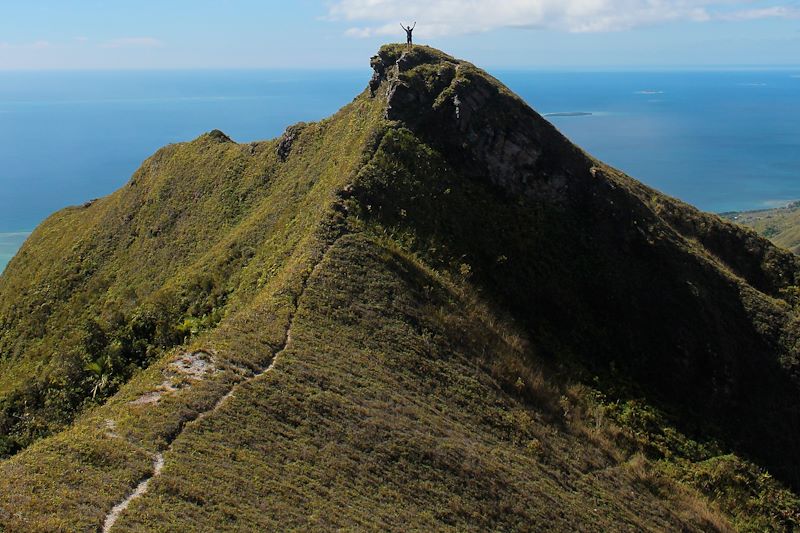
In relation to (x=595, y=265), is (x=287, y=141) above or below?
above

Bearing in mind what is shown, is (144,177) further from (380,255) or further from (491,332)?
(491,332)

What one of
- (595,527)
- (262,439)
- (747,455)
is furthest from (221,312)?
(747,455)

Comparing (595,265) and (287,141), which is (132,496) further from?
(287,141)

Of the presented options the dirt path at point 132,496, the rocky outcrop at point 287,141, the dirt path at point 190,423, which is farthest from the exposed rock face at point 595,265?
the dirt path at point 132,496

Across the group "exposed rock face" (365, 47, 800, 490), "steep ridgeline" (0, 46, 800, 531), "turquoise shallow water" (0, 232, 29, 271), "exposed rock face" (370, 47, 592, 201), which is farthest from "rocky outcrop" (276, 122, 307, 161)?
"turquoise shallow water" (0, 232, 29, 271)

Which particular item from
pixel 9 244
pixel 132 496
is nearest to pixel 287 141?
pixel 132 496

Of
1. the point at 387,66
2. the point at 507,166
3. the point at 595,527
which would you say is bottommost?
the point at 595,527

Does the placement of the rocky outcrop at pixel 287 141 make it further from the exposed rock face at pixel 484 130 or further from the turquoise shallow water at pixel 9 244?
the turquoise shallow water at pixel 9 244
